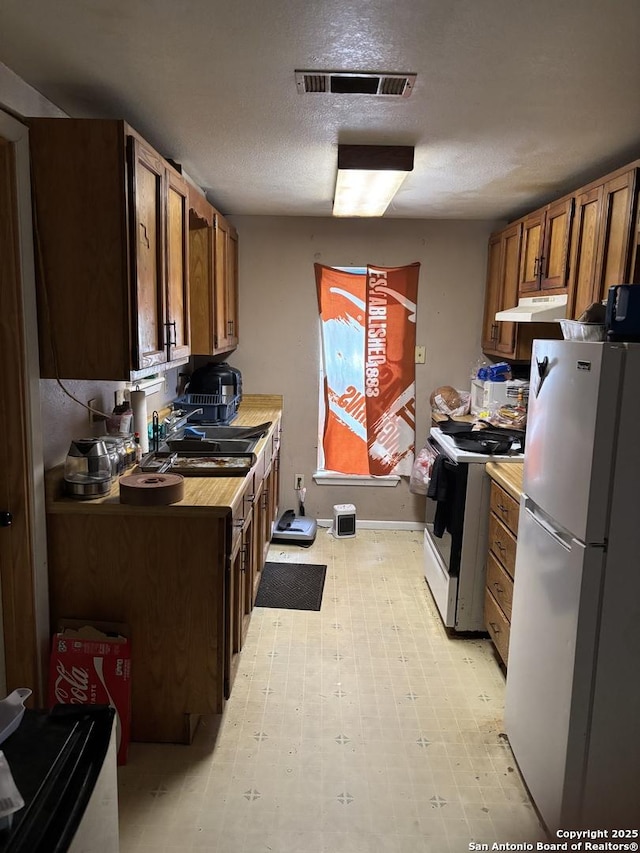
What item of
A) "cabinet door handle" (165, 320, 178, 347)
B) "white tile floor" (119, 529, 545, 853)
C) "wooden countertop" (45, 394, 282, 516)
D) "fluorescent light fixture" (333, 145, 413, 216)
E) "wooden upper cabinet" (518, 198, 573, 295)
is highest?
"fluorescent light fixture" (333, 145, 413, 216)

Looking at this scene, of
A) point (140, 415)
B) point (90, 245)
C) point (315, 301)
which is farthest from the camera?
point (315, 301)

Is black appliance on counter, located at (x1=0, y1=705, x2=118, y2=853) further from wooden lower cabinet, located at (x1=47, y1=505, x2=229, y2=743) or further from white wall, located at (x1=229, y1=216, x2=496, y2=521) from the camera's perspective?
white wall, located at (x1=229, y1=216, x2=496, y2=521)

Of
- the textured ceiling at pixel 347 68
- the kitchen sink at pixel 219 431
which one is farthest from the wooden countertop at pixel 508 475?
the textured ceiling at pixel 347 68

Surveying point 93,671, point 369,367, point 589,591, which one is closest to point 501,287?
point 369,367

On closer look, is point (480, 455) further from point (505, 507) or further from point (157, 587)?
point (157, 587)

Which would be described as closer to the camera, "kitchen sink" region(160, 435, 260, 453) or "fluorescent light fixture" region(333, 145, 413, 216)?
"fluorescent light fixture" region(333, 145, 413, 216)

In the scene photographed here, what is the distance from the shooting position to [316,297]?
13.8ft

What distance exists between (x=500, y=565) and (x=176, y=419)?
1.87 metres

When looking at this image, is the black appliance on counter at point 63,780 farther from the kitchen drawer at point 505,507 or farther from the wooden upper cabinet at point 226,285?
the wooden upper cabinet at point 226,285

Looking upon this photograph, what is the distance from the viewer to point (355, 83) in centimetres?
181

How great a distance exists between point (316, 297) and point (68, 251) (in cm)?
244

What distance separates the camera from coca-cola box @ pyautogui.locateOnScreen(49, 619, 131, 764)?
2014mm

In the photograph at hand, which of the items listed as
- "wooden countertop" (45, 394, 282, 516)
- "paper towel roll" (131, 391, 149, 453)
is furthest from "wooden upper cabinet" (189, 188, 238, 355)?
"wooden countertop" (45, 394, 282, 516)

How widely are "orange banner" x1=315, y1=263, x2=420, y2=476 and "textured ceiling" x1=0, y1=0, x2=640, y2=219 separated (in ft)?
4.49
